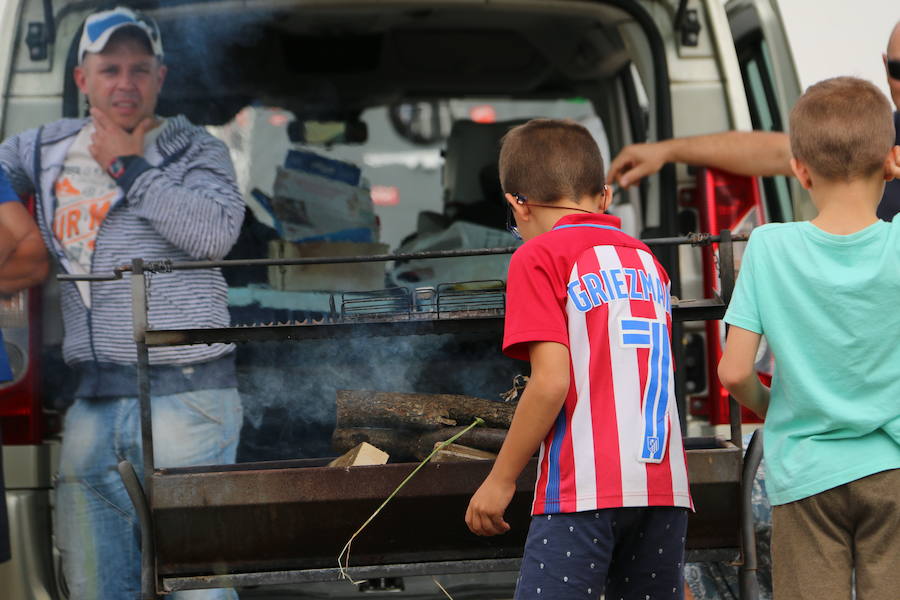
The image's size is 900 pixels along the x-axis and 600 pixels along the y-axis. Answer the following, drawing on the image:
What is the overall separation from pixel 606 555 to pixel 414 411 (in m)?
0.71

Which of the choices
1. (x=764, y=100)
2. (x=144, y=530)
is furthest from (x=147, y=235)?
(x=764, y=100)

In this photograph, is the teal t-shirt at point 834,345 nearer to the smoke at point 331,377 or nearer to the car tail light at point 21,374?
the smoke at point 331,377

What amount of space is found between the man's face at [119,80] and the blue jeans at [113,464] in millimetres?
826

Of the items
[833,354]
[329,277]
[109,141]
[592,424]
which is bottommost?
[592,424]

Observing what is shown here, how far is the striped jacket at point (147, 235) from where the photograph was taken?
10.6ft

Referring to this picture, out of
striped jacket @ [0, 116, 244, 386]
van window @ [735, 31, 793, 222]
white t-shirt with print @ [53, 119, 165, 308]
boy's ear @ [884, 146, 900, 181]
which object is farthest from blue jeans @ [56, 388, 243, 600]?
boy's ear @ [884, 146, 900, 181]

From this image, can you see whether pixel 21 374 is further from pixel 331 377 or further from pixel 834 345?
pixel 834 345

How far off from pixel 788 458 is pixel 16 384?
2.13 m

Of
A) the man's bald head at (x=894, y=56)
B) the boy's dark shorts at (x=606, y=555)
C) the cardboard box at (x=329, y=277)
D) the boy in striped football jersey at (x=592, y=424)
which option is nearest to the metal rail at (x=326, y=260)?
the boy in striped football jersey at (x=592, y=424)

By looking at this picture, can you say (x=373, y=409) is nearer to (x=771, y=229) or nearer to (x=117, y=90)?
(x=771, y=229)

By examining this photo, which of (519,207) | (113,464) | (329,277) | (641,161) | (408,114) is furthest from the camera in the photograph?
(408,114)

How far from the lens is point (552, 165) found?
2.24 meters

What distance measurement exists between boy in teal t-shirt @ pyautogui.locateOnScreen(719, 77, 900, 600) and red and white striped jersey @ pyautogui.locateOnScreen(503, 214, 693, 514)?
0.55 ft

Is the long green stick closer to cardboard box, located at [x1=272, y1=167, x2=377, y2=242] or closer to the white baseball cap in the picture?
the white baseball cap
